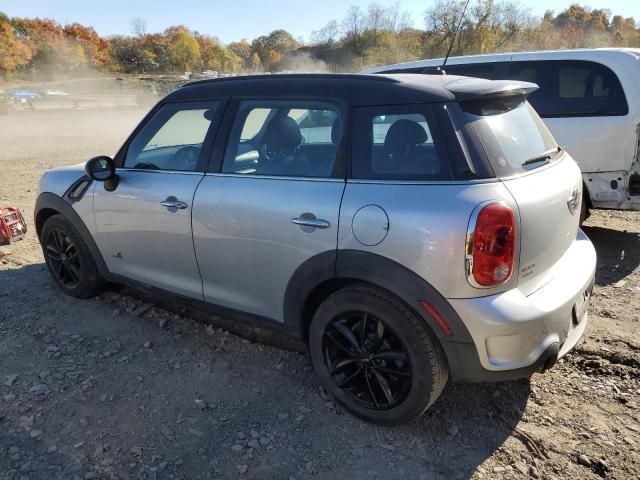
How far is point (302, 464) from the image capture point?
7.87 feet

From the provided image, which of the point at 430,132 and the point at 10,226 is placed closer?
the point at 430,132

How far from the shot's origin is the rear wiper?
2.52 meters

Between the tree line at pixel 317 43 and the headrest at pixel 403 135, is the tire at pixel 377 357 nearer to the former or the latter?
the headrest at pixel 403 135

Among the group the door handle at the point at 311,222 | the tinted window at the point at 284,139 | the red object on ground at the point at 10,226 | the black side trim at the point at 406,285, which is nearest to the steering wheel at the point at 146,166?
the tinted window at the point at 284,139

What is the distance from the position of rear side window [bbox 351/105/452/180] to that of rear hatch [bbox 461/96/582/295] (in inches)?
8.0

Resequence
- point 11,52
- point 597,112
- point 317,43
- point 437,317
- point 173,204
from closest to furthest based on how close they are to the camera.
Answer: point 437,317 → point 173,204 → point 597,112 → point 11,52 → point 317,43

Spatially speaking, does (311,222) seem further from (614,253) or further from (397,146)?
(614,253)

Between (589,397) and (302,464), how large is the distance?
164cm

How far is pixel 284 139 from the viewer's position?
2959 mm

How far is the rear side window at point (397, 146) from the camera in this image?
2.33 m

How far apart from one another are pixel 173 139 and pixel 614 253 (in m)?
4.27

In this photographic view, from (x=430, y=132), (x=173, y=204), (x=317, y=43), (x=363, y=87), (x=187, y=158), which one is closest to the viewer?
(x=430, y=132)

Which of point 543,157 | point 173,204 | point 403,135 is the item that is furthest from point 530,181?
point 173,204

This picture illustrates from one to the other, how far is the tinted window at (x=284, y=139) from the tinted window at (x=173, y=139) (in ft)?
0.83
